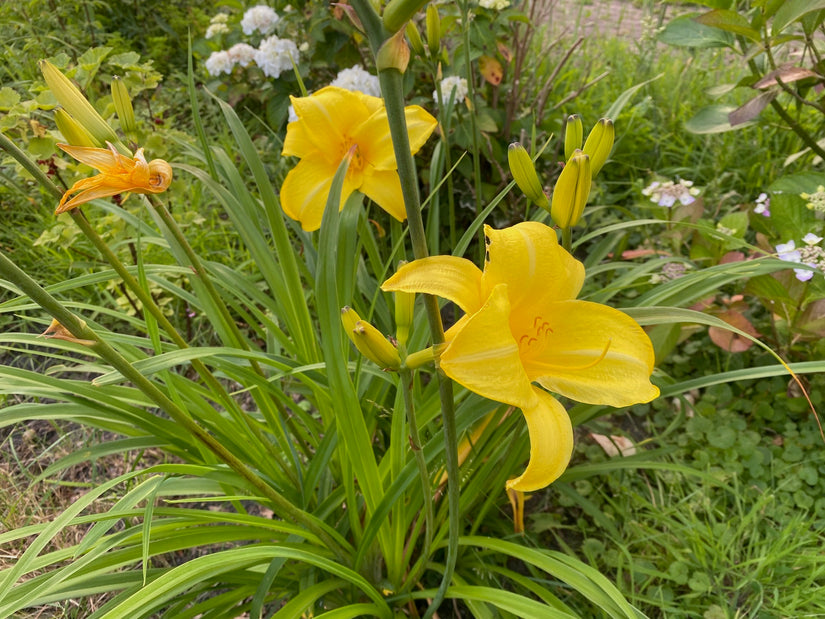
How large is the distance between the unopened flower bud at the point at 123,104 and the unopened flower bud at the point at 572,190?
0.75 metres

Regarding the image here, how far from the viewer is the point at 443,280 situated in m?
0.63

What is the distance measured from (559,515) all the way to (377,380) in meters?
0.64

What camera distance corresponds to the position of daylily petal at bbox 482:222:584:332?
2.17 feet

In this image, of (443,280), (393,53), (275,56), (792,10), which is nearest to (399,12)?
(393,53)

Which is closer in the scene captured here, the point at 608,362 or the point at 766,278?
the point at 608,362

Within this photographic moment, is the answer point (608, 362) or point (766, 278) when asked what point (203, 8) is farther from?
point (608, 362)

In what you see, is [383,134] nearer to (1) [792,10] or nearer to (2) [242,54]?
(1) [792,10]

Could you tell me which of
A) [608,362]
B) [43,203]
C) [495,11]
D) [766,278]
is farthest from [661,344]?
[43,203]

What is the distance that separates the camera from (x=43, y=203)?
2.58m

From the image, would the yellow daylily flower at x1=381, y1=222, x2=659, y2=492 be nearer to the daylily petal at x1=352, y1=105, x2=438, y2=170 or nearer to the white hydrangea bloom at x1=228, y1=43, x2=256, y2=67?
the daylily petal at x1=352, y1=105, x2=438, y2=170

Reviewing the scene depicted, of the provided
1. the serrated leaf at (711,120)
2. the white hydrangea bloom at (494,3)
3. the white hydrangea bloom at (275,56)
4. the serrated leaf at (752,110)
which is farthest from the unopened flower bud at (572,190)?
the white hydrangea bloom at (275,56)

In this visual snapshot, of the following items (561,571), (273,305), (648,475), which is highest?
(273,305)

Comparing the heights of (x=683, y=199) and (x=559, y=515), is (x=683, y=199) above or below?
above

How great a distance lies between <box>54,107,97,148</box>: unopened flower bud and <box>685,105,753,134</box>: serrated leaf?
1.76 m
